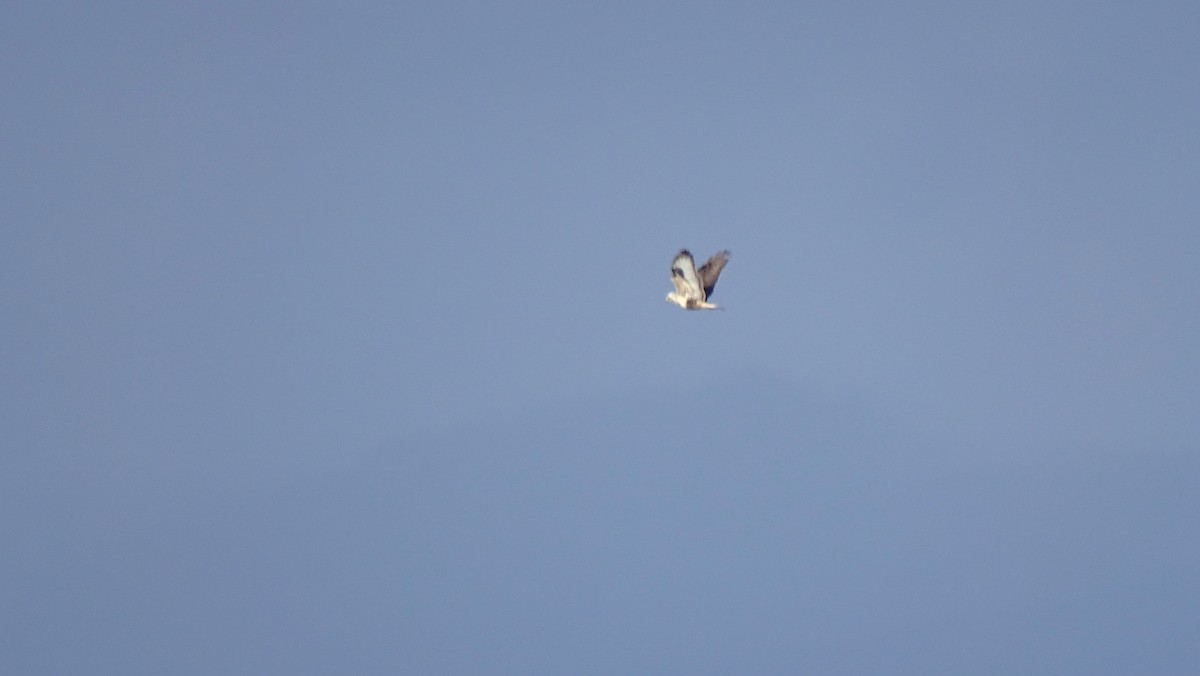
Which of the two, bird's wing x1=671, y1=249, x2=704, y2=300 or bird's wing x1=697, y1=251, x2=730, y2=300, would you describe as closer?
bird's wing x1=671, y1=249, x2=704, y2=300

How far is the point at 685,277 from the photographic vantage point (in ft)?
90.1

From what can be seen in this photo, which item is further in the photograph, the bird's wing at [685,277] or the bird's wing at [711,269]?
the bird's wing at [711,269]

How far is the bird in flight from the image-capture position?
1070 inches

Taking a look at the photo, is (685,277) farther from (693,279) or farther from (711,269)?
(711,269)

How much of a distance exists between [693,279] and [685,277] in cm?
18

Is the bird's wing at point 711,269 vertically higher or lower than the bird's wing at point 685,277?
higher

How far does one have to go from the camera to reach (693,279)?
27.5 meters

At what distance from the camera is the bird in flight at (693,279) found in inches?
1070

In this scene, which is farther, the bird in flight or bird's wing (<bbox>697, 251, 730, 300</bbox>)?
bird's wing (<bbox>697, 251, 730, 300</bbox>)

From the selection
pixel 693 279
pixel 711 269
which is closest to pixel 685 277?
pixel 693 279

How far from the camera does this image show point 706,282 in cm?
2792

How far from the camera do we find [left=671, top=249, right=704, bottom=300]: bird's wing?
2701cm

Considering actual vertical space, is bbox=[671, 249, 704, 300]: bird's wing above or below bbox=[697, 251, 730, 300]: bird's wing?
below

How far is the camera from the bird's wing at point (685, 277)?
27.0m
